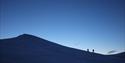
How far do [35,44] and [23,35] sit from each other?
25.9 ft

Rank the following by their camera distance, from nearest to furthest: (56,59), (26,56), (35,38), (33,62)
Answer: (33,62) < (26,56) < (56,59) < (35,38)

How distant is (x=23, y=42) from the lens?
48.3m

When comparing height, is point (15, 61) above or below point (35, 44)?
below

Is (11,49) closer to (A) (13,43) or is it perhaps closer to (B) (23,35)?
(A) (13,43)

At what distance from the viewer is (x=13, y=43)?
46188 mm

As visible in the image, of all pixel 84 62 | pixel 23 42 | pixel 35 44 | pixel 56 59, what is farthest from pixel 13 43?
pixel 84 62

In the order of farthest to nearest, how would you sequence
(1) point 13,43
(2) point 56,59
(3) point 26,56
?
(1) point 13,43 < (2) point 56,59 < (3) point 26,56

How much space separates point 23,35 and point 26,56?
64.7ft

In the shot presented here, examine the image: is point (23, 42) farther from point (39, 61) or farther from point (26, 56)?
point (39, 61)

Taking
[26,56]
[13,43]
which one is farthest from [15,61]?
[13,43]

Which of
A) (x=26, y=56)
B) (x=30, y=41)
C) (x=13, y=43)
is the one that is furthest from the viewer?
(x=30, y=41)

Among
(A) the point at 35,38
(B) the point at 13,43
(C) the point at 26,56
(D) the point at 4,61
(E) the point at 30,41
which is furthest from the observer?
(A) the point at 35,38

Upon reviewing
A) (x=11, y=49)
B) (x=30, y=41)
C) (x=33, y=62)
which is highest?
(x=30, y=41)

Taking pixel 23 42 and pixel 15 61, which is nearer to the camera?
pixel 15 61
